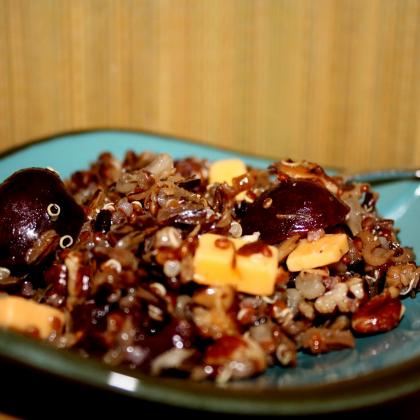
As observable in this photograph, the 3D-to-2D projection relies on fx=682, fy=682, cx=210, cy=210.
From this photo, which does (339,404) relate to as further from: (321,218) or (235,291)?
(321,218)

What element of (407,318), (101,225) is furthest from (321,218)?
(101,225)

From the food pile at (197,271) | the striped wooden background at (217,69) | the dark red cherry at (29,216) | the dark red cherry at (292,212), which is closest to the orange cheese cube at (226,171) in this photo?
the food pile at (197,271)

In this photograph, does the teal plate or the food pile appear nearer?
the teal plate

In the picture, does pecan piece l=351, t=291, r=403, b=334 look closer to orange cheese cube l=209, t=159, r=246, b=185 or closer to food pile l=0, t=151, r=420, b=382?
food pile l=0, t=151, r=420, b=382

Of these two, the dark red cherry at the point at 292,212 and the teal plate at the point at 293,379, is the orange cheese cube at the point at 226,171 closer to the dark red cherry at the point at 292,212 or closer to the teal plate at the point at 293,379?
the dark red cherry at the point at 292,212

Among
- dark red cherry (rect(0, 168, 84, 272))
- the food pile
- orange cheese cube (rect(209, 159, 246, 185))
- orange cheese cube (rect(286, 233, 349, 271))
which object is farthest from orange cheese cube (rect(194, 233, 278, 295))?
orange cheese cube (rect(209, 159, 246, 185))

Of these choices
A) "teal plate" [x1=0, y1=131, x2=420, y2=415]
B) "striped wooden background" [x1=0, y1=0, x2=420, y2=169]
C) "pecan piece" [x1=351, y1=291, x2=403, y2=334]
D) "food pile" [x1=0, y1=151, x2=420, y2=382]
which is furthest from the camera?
"striped wooden background" [x1=0, y1=0, x2=420, y2=169]
